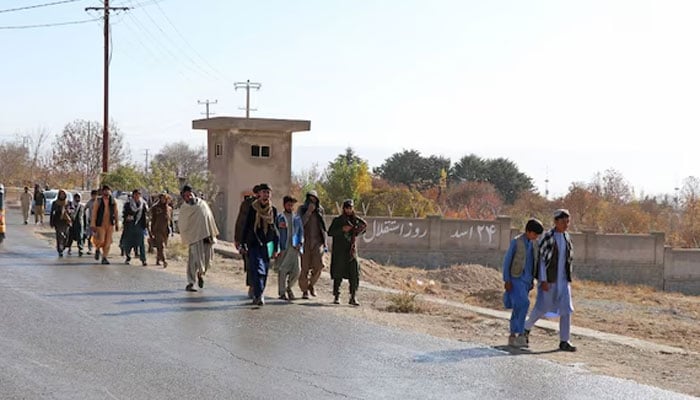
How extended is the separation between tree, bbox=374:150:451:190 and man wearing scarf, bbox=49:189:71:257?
71.5 metres

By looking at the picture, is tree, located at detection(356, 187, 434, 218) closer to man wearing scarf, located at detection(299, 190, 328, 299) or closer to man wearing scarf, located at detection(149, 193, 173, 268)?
man wearing scarf, located at detection(149, 193, 173, 268)

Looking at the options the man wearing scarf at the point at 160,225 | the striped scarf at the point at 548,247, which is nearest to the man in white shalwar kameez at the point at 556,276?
the striped scarf at the point at 548,247

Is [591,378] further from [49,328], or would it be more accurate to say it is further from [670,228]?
[670,228]

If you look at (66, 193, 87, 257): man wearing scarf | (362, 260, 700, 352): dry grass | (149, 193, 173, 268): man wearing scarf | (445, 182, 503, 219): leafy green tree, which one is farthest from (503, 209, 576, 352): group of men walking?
(445, 182, 503, 219): leafy green tree

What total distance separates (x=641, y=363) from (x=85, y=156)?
226 ft

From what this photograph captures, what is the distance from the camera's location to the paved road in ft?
28.3

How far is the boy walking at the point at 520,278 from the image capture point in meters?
11.8

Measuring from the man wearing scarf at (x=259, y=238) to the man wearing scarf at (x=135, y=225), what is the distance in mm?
7409

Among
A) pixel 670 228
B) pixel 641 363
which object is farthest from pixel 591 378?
pixel 670 228

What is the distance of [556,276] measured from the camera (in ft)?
38.4

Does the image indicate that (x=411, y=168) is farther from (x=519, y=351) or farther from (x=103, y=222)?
(x=519, y=351)

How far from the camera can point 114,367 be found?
938 centimetres

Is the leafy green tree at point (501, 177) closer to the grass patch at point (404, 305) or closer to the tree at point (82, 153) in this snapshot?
the tree at point (82, 153)

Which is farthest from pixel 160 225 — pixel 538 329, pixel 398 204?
pixel 398 204
